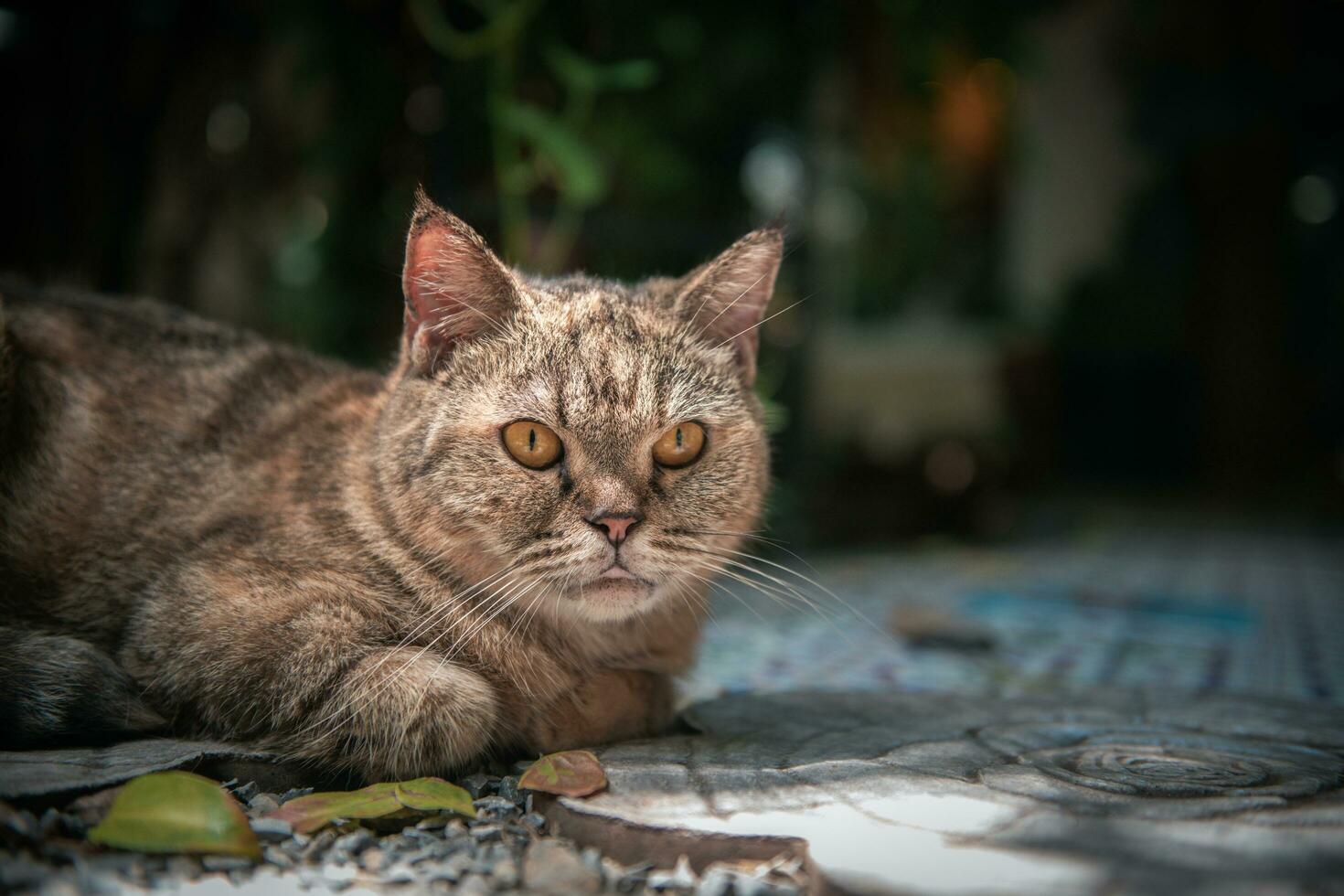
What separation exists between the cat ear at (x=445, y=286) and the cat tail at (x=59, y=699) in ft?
2.76

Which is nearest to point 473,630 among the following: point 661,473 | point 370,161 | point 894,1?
point 661,473

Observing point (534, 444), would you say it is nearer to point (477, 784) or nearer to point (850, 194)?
point (477, 784)

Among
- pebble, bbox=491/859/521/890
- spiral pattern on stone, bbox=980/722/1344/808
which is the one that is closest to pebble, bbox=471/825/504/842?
pebble, bbox=491/859/521/890

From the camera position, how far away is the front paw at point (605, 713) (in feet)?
6.81

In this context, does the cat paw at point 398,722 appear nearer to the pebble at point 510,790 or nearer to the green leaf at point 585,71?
the pebble at point 510,790

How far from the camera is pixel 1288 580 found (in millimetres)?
5016

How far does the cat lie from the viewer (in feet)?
6.38

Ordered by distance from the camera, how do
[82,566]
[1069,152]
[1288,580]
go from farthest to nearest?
[1069,152] → [1288,580] → [82,566]

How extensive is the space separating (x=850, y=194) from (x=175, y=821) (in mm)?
7441

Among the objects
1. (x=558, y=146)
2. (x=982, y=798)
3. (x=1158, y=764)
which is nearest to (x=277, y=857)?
(x=982, y=798)

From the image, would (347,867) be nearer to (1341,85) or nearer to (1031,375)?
(1031,375)

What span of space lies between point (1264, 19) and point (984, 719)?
8244 millimetres

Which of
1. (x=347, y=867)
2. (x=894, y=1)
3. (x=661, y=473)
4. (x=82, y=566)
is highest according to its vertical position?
(x=894, y=1)

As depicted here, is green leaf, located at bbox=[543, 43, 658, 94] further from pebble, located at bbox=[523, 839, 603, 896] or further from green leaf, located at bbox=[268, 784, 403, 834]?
pebble, located at bbox=[523, 839, 603, 896]
